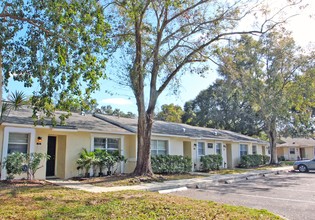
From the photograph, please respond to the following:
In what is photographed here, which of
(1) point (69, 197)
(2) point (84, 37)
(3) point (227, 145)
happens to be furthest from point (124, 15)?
(3) point (227, 145)

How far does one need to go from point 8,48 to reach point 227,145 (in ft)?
70.1

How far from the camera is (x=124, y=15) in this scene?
15.8 meters

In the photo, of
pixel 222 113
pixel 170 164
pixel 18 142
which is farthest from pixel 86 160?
pixel 222 113

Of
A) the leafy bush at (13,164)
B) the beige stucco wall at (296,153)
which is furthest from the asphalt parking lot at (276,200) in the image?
the beige stucco wall at (296,153)

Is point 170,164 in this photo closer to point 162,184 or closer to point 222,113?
point 162,184

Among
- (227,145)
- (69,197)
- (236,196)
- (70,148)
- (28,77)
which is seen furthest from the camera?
(227,145)

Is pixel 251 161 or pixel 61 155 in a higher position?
pixel 61 155

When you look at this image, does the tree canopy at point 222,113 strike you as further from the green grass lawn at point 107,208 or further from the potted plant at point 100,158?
the green grass lawn at point 107,208

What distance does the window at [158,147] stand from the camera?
19.1 metres

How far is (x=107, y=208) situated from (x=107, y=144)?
31.8 ft

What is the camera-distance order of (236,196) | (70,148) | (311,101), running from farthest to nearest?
(311,101) → (70,148) → (236,196)

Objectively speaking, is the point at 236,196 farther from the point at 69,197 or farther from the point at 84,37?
the point at 84,37

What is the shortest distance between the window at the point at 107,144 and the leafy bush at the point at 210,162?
7386 millimetres

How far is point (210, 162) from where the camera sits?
21.6 metres
